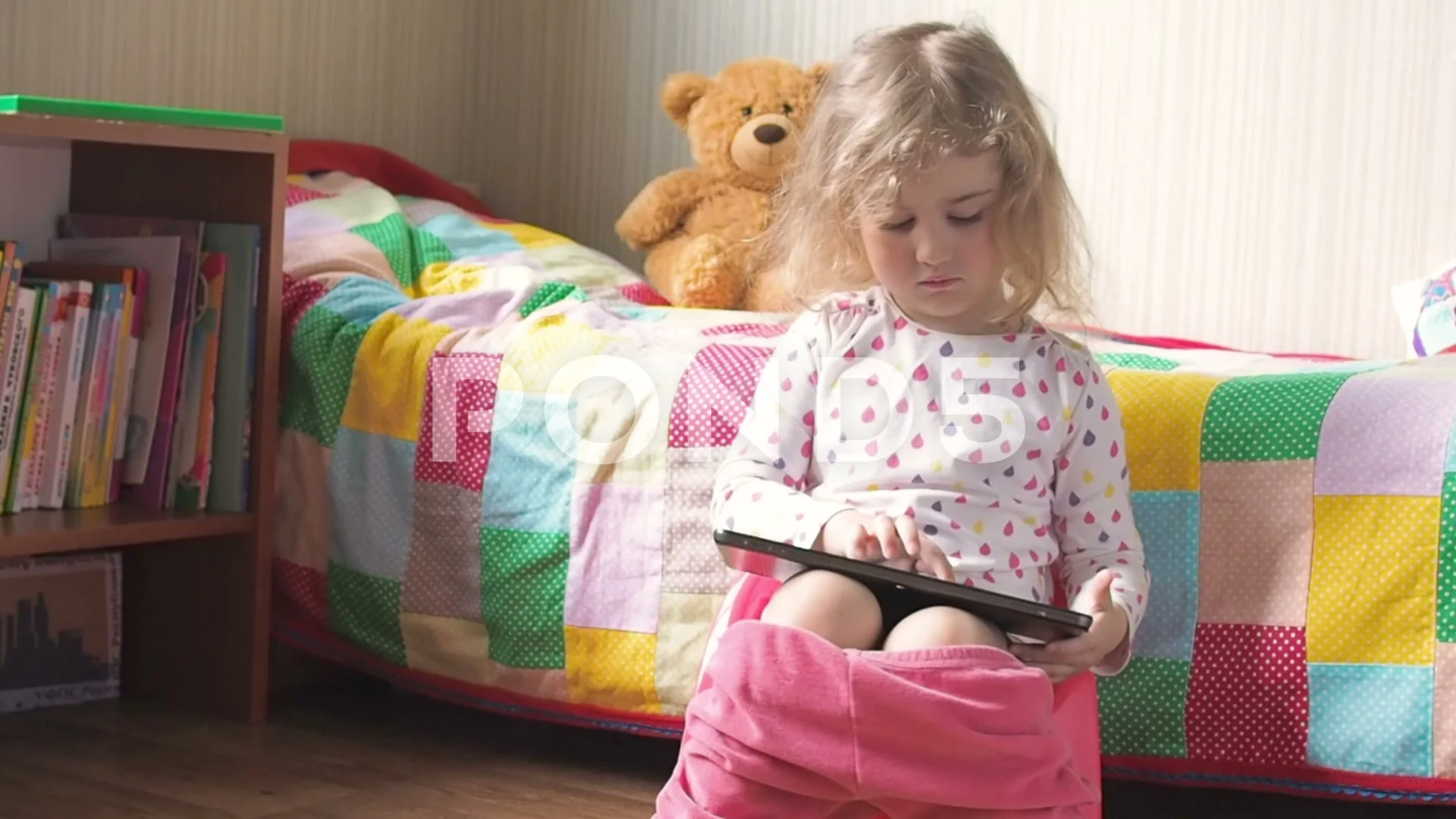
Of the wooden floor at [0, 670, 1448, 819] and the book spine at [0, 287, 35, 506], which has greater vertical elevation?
the book spine at [0, 287, 35, 506]

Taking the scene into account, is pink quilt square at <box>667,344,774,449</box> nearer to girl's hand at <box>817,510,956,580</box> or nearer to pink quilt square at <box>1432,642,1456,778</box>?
girl's hand at <box>817,510,956,580</box>

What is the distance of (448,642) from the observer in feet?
5.37

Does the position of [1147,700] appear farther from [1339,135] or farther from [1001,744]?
[1339,135]

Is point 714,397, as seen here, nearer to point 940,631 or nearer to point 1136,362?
point 1136,362

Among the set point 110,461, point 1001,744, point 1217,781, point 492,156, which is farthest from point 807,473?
point 492,156

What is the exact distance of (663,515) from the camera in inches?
59.7

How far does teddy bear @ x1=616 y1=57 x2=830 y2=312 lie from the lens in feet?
7.05

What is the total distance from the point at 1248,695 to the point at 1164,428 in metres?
0.23

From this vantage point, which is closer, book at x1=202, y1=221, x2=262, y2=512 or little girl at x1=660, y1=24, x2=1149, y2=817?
little girl at x1=660, y1=24, x2=1149, y2=817

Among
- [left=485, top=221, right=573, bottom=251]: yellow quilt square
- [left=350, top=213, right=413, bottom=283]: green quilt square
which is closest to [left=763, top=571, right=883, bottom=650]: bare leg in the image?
[left=350, top=213, right=413, bottom=283]: green quilt square

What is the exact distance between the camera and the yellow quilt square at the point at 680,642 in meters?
1.49

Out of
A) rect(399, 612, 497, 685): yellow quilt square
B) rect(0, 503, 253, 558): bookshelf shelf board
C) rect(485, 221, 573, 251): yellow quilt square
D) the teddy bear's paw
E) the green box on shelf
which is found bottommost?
rect(399, 612, 497, 685): yellow quilt square

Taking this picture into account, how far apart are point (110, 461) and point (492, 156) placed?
1.17m

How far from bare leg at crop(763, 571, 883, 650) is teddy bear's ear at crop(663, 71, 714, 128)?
1.30 m
